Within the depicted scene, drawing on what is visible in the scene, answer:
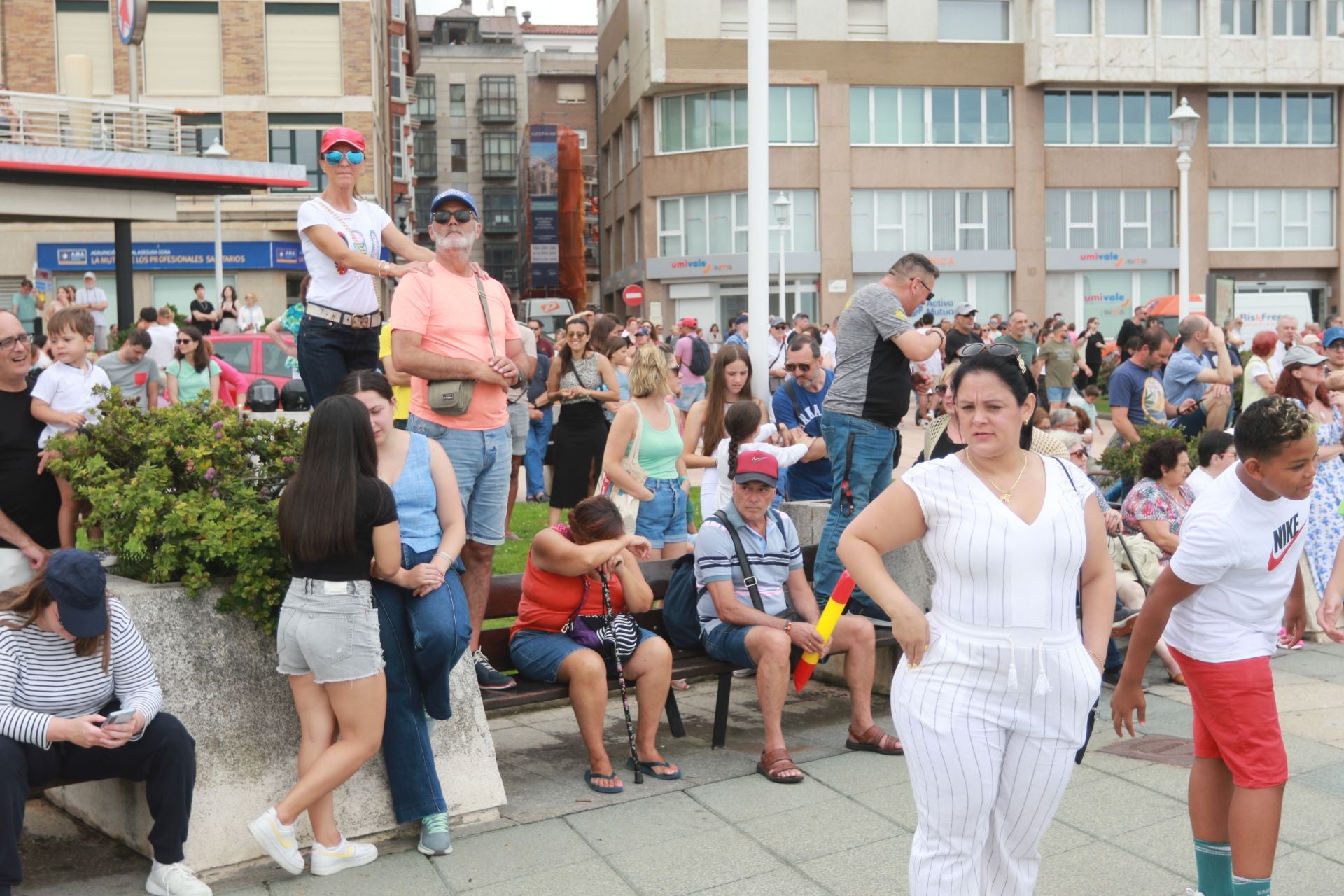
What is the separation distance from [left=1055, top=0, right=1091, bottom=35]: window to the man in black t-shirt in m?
44.2

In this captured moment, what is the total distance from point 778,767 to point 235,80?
43536 millimetres

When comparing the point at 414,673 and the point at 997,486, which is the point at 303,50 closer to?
the point at 414,673

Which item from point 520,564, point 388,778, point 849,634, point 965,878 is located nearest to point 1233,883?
point 965,878

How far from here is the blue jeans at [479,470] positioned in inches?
241

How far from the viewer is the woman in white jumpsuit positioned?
3.60 meters

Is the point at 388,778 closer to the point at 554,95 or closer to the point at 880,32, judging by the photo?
the point at 880,32

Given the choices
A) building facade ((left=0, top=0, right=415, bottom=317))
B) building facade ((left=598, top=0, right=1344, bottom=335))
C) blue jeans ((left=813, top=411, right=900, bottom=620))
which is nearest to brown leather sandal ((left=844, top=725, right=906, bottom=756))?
blue jeans ((left=813, top=411, right=900, bottom=620))

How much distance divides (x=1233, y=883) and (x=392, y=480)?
333 cm

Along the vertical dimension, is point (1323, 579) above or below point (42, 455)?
below

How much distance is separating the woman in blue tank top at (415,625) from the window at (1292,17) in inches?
1915

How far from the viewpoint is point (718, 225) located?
45.9 meters

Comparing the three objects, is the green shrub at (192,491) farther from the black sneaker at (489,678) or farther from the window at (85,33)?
the window at (85,33)

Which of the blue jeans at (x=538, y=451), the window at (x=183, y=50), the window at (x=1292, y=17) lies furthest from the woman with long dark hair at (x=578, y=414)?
the window at (x=1292, y=17)

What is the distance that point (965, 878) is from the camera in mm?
3602
